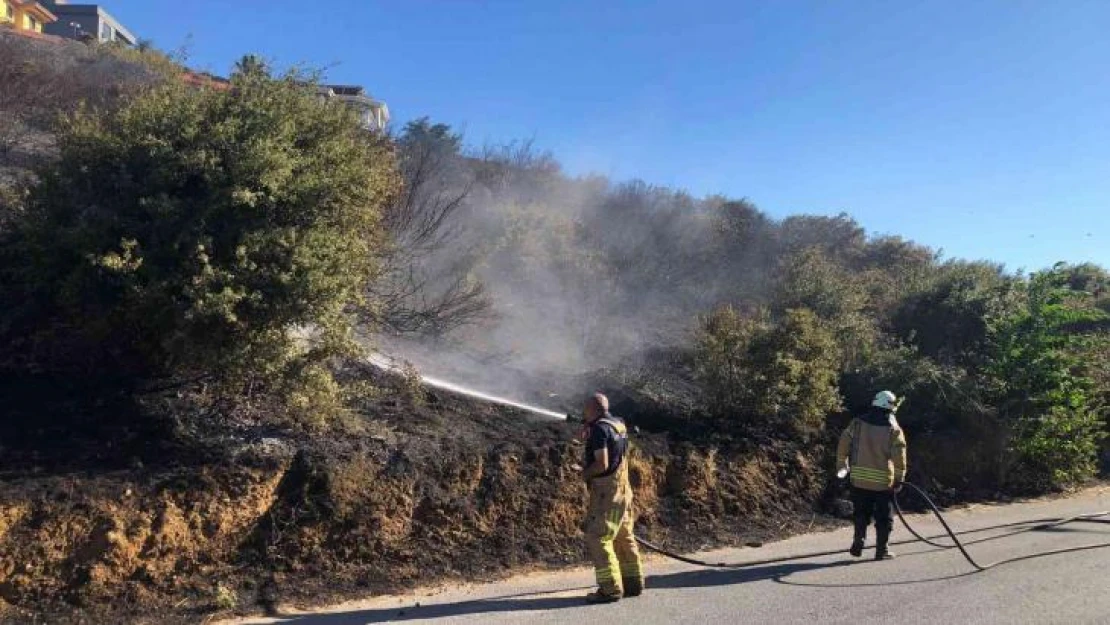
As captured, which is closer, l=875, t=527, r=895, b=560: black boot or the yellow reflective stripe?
l=875, t=527, r=895, b=560: black boot

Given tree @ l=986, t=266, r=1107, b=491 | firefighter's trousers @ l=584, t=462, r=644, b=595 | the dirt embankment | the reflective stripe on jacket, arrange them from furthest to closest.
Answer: tree @ l=986, t=266, r=1107, b=491 < the reflective stripe on jacket < firefighter's trousers @ l=584, t=462, r=644, b=595 < the dirt embankment

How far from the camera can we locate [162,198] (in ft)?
21.5

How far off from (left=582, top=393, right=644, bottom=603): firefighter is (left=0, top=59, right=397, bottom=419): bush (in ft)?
7.67

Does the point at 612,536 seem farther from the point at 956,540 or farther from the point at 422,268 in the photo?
the point at 422,268

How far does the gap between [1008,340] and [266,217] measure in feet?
36.3

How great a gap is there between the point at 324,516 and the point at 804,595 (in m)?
4.02

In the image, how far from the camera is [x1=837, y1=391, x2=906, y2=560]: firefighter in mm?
8180

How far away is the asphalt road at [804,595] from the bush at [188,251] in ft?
6.82

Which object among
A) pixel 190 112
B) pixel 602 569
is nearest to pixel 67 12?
pixel 190 112

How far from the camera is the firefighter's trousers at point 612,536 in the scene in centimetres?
630

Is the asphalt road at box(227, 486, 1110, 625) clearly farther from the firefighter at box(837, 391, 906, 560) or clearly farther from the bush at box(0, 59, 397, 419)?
the bush at box(0, 59, 397, 419)

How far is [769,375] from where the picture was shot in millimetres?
10289

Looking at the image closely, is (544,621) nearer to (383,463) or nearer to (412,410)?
(383,463)

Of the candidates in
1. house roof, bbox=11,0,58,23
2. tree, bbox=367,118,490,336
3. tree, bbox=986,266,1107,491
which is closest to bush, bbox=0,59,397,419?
tree, bbox=367,118,490,336
